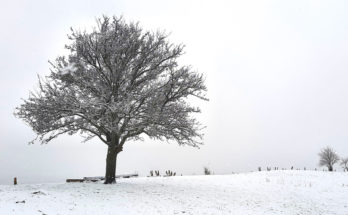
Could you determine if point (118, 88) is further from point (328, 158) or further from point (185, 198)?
point (328, 158)

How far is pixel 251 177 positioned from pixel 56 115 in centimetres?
1728

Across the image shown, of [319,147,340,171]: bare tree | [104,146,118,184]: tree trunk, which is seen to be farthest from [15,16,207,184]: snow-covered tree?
[319,147,340,171]: bare tree

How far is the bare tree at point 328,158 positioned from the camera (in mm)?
55781

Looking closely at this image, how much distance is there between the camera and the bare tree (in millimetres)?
55781

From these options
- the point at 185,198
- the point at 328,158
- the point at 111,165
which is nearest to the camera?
the point at 185,198

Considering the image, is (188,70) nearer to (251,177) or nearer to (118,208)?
(118,208)

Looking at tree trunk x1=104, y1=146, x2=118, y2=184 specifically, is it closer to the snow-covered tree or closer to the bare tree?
the snow-covered tree

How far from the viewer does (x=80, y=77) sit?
18562mm

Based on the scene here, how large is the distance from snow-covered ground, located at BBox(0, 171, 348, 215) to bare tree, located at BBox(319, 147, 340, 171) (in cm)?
3625

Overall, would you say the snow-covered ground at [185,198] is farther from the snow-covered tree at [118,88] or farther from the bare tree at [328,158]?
the bare tree at [328,158]

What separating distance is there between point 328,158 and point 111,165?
166 feet

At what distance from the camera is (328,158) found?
56031 mm

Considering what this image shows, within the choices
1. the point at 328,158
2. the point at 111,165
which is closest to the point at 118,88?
the point at 111,165

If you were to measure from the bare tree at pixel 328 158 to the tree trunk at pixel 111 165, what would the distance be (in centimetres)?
4937
